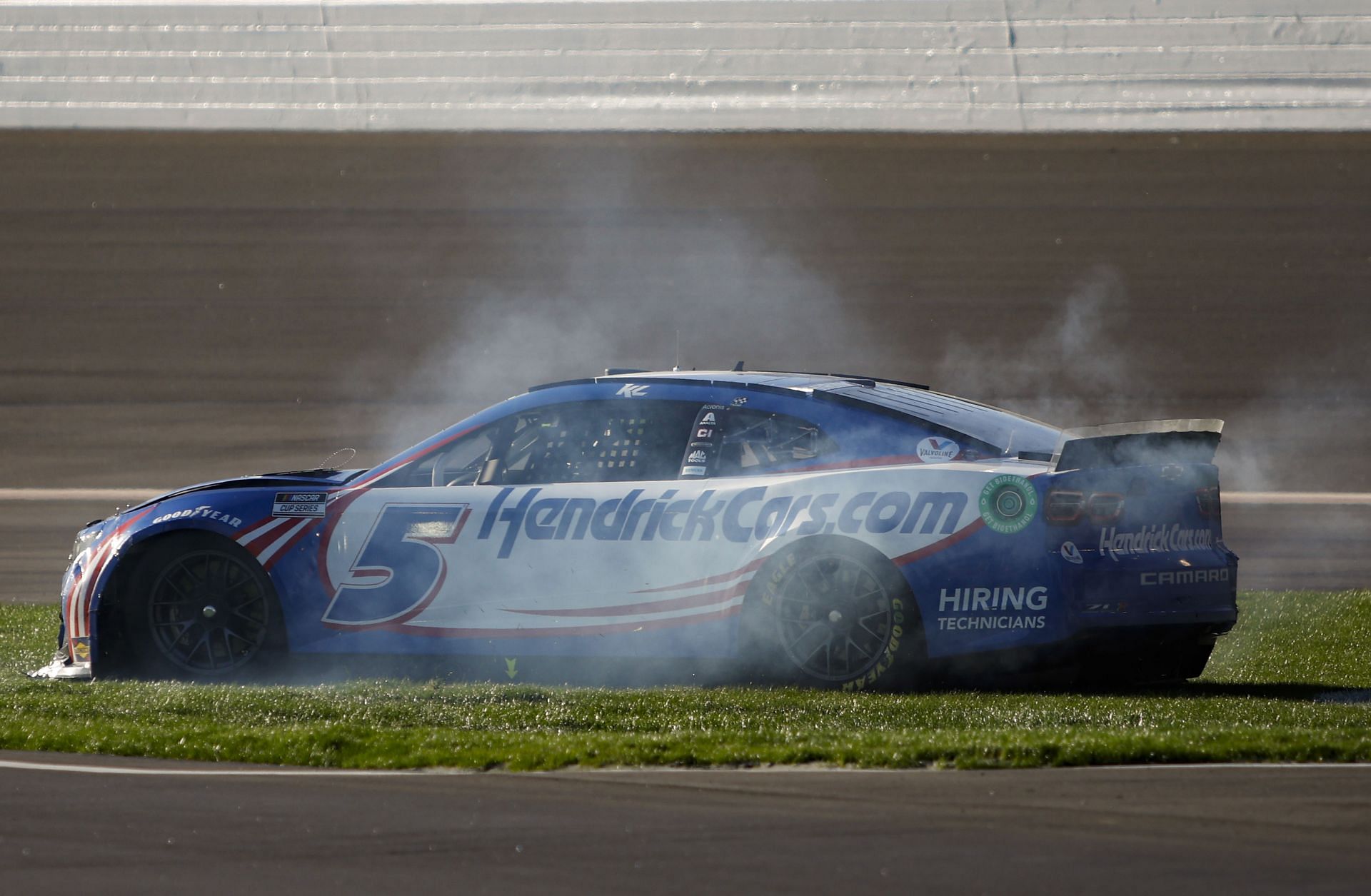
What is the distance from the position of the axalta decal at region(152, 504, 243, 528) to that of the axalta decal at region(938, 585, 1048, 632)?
116 inches

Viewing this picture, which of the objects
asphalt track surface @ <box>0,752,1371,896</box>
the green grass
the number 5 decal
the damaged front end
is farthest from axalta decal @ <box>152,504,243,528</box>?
asphalt track surface @ <box>0,752,1371,896</box>

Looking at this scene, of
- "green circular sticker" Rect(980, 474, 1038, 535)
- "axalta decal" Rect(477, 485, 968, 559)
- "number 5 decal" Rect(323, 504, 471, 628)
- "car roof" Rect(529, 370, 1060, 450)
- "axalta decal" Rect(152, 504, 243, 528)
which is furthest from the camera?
"axalta decal" Rect(152, 504, 243, 528)

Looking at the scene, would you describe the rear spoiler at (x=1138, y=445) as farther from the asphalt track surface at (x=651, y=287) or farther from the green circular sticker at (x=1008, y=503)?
the asphalt track surface at (x=651, y=287)

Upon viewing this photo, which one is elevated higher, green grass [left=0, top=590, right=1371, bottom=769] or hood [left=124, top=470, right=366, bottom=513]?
hood [left=124, top=470, right=366, bottom=513]

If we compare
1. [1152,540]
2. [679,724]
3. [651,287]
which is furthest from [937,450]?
[651,287]

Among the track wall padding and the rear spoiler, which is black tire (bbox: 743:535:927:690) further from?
the track wall padding

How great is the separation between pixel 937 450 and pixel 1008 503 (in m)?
0.40

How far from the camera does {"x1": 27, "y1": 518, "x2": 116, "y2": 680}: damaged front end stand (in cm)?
757

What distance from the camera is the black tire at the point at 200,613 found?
24.6ft

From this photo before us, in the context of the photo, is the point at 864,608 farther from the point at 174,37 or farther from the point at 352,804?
the point at 174,37

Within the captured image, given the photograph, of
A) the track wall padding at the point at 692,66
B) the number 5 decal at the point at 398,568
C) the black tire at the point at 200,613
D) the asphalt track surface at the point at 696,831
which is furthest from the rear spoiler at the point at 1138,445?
the track wall padding at the point at 692,66

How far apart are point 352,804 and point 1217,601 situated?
339 cm

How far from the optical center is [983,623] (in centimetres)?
661

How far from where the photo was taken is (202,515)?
24.6 feet
